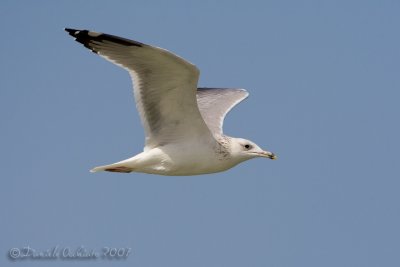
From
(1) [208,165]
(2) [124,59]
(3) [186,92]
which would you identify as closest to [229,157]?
(1) [208,165]

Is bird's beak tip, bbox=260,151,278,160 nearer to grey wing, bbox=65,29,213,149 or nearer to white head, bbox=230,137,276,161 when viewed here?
white head, bbox=230,137,276,161

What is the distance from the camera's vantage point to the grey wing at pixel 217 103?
12758 millimetres

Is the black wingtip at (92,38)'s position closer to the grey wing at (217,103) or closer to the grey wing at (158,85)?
the grey wing at (158,85)

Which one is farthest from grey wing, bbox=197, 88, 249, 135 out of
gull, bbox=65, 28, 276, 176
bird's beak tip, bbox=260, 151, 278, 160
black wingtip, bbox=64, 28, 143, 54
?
black wingtip, bbox=64, 28, 143, 54

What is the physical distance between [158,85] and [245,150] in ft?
5.01

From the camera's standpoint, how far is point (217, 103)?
44.5 ft

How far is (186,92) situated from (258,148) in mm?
1479

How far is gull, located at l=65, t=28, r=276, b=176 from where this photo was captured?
1070 cm

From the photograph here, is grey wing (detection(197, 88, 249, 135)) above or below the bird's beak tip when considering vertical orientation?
above

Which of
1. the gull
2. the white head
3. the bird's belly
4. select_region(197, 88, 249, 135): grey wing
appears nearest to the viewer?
the gull

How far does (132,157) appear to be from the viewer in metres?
11.4

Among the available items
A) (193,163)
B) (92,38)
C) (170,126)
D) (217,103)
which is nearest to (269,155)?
(193,163)

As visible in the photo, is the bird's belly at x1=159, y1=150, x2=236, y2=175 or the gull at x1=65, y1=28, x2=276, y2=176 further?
the bird's belly at x1=159, y1=150, x2=236, y2=175

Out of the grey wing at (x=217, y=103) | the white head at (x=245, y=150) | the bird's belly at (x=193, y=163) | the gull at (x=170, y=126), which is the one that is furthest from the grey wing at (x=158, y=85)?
the grey wing at (x=217, y=103)
